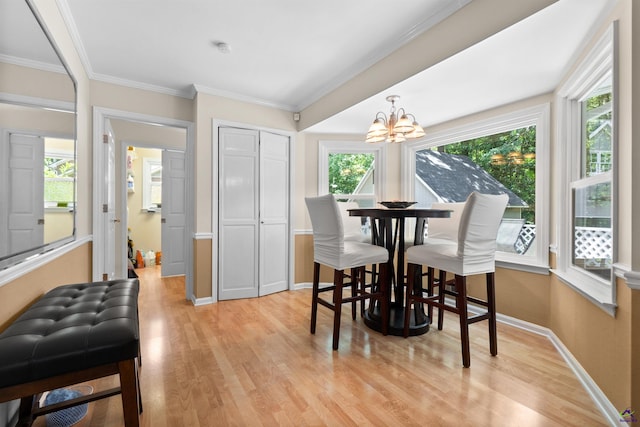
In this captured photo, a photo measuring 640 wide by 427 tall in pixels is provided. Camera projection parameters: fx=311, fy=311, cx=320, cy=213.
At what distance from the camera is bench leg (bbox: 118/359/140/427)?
1114 millimetres

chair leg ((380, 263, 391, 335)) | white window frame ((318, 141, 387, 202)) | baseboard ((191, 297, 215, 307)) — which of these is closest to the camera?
chair leg ((380, 263, 391, 335))

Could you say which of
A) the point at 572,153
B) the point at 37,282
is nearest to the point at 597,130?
the point at 572,153

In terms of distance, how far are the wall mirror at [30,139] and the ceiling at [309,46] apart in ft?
0.17

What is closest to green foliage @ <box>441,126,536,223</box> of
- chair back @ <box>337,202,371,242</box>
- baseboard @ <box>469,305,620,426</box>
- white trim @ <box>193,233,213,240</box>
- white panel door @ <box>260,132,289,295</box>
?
baseboard @ <box>469,305,620,426</box>

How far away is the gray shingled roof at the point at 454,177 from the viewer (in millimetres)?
3273

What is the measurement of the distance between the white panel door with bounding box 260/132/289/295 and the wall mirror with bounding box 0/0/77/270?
2.02 meters

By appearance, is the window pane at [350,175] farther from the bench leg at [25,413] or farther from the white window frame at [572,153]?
the bench leg at [25,413]

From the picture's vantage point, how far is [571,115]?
2.35 meters

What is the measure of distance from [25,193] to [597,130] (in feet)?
10.4

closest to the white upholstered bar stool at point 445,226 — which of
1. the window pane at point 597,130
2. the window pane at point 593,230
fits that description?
the window pane at point 593,230

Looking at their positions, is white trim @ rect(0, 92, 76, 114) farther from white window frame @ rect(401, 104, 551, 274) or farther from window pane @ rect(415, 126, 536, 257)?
window pane @ rect(415, 126, 536, 257)

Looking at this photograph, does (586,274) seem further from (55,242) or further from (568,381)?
(55,242)

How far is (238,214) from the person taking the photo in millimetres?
3613

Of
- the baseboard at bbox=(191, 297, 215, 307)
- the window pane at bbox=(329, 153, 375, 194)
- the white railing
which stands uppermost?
the window pane at bbox=(329, 153, 375, 194)
